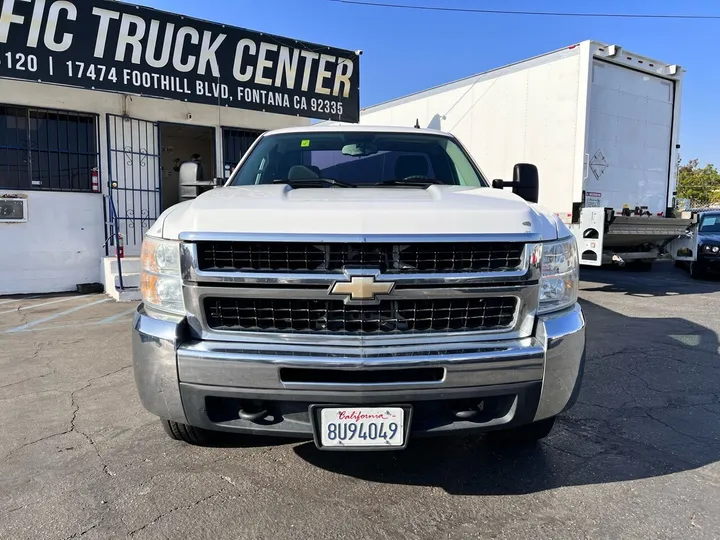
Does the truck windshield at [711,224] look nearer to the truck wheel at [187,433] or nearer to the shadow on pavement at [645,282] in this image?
the shadow on pavement at [645,282]

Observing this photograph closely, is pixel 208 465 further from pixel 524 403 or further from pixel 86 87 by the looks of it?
pixel 86 87

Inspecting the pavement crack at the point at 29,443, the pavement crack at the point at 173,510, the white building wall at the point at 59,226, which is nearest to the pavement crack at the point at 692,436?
the pavement crack at the point at 173,510

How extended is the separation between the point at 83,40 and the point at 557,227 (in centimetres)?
852

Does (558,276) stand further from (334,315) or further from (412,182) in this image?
(412,182)

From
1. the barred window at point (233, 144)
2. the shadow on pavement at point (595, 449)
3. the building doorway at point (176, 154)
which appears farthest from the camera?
the building doorway at point (176, 154)

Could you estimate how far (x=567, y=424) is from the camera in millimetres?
3344

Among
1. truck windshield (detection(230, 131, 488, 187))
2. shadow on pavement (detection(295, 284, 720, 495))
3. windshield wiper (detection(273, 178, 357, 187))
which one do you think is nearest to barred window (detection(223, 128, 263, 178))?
truck windshield (detection(230, 131, 488, 187))

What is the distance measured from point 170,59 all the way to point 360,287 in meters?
8.41

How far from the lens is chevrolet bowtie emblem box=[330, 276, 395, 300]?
220 cm

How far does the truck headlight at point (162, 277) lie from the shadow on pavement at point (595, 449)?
118 centimetres

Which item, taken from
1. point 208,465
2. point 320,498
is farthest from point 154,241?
point 320,498

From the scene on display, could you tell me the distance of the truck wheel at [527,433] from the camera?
109 inches

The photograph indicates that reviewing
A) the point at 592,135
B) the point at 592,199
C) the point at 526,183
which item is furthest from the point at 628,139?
the point at 526,183

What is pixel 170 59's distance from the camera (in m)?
8.98
